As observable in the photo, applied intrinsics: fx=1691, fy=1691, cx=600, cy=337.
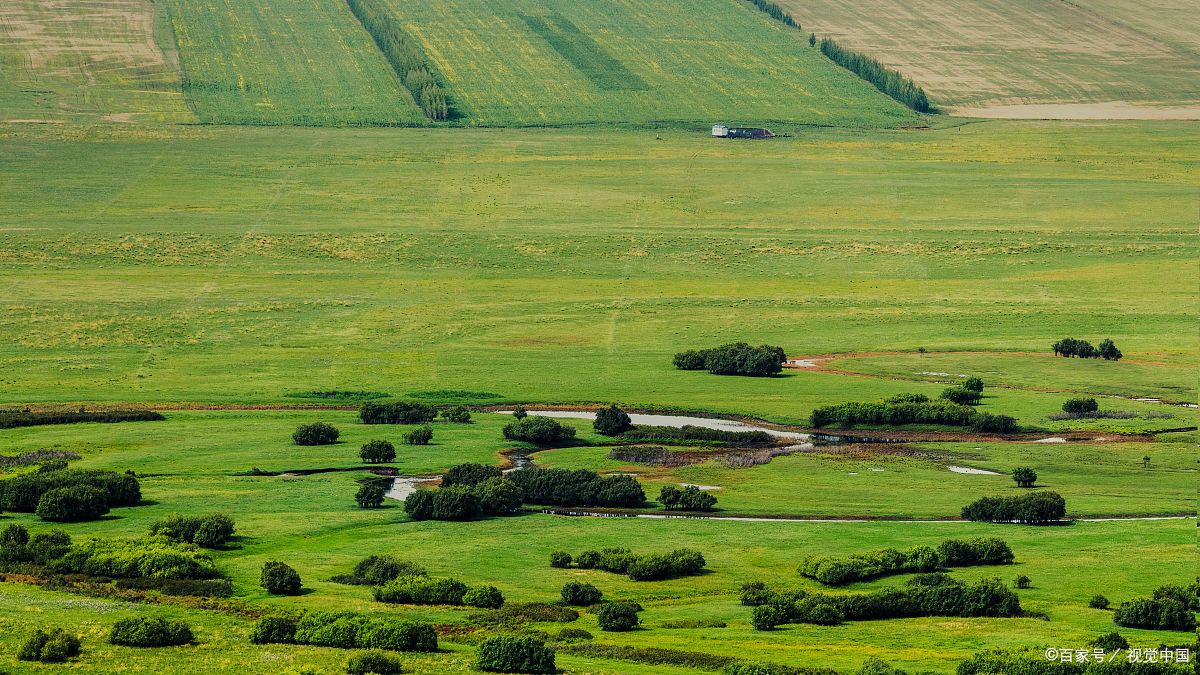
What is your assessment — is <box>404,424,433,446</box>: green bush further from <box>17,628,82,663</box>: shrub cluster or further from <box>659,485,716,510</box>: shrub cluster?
<box>17,628,82,663</box>: shrub cluster

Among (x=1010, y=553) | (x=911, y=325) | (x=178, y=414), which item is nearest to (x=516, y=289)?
(x=911, y=325)

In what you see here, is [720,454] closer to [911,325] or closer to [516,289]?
[911,325]

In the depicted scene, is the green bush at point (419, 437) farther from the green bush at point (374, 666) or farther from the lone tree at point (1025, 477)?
the green bush at point (374, 666)

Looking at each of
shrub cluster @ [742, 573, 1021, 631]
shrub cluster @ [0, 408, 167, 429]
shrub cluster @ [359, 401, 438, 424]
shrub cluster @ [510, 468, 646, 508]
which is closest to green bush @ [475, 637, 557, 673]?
shrub cluster @ [742, 573, 1021, 631]

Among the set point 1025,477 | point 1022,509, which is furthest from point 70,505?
point 1025,477

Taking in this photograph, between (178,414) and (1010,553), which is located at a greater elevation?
(1010,553)

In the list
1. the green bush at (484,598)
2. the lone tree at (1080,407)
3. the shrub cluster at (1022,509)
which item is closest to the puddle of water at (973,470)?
the shrub cluster at (1022,509)
